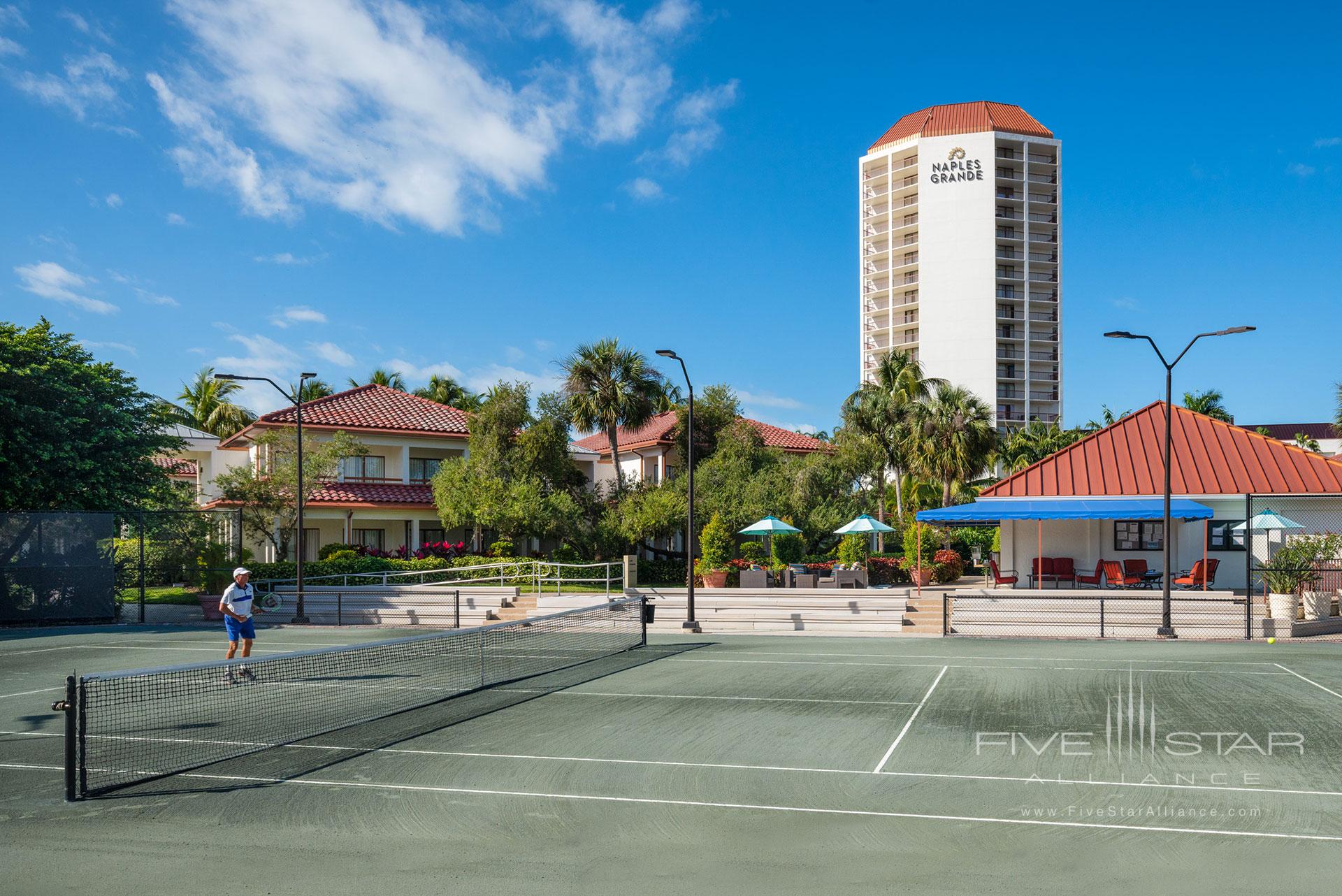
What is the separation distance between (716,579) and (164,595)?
17.9 metres

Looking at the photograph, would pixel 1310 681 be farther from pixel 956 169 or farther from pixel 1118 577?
pixel 956 169

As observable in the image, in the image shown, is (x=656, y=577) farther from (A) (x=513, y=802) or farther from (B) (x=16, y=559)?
(A) (x=513, y=802)

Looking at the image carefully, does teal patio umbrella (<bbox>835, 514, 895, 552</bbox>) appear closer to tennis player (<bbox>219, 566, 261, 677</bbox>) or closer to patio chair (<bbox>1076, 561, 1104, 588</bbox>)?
patio chair (<bbox>1076, 561, 1104, 588</bbox>)

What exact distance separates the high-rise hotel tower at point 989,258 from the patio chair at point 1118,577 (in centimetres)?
6538

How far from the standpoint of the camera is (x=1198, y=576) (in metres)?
30.2

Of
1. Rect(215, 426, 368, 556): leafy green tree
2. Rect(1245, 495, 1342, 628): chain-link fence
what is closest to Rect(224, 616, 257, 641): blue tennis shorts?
Rect(1245, 495, 1342, 628): chain-link fence

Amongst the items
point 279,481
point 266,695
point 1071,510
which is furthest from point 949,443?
point 266,695

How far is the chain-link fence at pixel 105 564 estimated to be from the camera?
91.6 ft

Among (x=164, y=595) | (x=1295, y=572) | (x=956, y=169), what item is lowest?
(x=164, y=595)

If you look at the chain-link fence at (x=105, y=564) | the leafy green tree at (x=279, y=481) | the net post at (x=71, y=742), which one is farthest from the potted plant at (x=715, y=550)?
the net post at (x=71, y=742)

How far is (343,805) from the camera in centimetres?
902

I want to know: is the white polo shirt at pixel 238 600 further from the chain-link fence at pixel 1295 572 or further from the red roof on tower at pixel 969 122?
the red roof on tower at pixel 969 122

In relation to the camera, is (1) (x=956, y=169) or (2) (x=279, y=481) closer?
(2) (x=279, y=481)

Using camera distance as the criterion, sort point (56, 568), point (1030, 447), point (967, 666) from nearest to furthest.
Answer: point (967, 666)
point (56, 568)
point (1030, 447)
